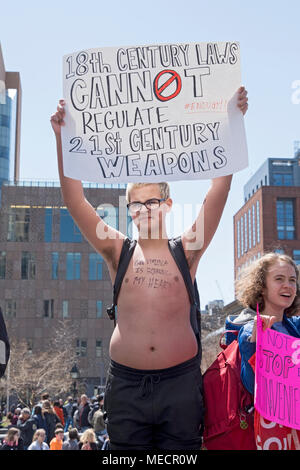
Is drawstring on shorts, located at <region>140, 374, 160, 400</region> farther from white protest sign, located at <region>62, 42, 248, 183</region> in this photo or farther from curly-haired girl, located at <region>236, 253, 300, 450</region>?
white protest sign, located at <region>62, 42, 248, 183</region>

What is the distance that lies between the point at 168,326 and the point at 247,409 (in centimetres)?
67

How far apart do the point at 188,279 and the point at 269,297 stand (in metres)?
0.71

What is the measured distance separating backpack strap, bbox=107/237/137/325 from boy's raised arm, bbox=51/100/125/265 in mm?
40

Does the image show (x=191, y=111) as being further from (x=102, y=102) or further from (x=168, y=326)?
(x=168, y=326)

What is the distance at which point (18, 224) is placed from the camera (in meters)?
66.6

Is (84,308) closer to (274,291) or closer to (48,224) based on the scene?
(48,224)

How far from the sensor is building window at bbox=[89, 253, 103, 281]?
65875mm

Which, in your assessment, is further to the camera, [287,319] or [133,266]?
[287,319]

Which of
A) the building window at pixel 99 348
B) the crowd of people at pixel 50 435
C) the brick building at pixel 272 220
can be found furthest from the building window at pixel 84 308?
the crowd of people at pixel 50 435

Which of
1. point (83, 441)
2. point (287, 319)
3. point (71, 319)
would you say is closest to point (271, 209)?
point (71, 319)

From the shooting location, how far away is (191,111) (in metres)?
3.85

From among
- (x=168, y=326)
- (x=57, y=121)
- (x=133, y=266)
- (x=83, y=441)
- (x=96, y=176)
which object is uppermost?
(x=57, y=121)

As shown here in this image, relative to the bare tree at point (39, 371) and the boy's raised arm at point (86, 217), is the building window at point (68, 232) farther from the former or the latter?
the boy's raised arm at point (86, 217)

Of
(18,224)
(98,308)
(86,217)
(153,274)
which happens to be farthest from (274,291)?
(18,224)
